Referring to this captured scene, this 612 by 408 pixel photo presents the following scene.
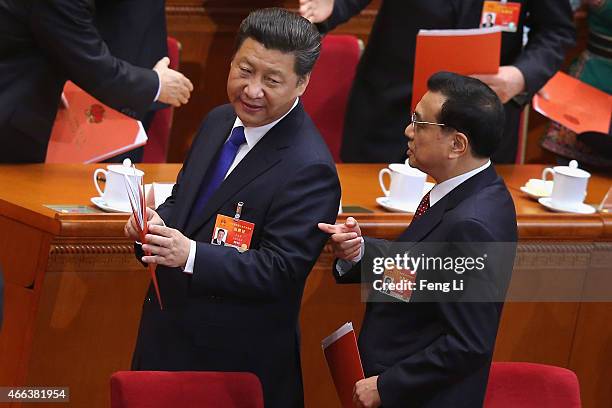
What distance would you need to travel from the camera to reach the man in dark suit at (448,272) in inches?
97.7

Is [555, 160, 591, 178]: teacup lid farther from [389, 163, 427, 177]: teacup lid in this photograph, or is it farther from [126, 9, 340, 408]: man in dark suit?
[126, 9, 340, 408]: man in dark suit

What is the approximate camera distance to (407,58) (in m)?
4.15

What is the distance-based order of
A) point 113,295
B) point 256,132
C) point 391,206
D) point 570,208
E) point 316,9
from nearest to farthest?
point 256,132 < point 113,295 < point 391,206 < point 570,208 < point 316,9

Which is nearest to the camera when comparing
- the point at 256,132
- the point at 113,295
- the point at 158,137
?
the point at 256,132

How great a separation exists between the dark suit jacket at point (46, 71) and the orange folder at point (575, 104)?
1382 mm

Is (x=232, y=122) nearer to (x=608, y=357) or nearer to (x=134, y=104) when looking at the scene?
(x=134, y=104)

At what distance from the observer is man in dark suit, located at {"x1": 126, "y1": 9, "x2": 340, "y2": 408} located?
8.45 ft

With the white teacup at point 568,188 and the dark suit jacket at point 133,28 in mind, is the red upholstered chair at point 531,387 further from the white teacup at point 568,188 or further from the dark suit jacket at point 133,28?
the dark suit jacket at point 133,28

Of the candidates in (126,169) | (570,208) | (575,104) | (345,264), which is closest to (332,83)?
(575,104)

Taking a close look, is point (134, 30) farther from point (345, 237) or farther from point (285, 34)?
point (345, 237)

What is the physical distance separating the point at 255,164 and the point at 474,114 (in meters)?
0.49

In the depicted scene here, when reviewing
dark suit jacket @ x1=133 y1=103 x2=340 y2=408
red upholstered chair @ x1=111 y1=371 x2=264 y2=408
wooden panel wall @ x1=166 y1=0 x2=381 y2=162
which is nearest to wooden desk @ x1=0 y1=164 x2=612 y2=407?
dark suit jacket @ x1=133 y1=103 x2=340 y2=408

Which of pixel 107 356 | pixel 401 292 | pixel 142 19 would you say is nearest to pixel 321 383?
pixel 107 356

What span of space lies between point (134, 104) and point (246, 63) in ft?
4.37
